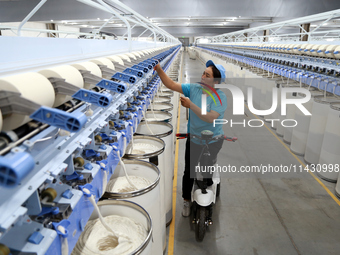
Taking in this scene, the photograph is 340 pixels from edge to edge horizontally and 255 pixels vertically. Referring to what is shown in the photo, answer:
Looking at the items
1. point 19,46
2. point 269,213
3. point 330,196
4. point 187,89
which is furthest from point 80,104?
point 330,196

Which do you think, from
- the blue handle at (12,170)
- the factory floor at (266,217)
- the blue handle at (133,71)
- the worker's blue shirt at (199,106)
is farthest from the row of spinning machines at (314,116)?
the blue handle at (12,170)

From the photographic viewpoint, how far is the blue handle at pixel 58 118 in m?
0.79

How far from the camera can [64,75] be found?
125 cm

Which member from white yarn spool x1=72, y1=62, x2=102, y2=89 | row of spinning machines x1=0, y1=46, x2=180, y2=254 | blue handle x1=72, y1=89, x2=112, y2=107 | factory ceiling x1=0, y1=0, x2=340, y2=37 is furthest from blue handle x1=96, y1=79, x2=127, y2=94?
factory ceiling x1=0, y1=0, x2=340, y2=37

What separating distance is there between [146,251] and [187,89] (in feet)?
6.45

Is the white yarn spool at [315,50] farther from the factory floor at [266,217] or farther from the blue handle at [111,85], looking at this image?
the blue handle at [111,85]

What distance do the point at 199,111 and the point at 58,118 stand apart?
2.00 meters

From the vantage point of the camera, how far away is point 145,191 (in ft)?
6.12

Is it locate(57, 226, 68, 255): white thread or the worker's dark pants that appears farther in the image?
the worker's dark pants

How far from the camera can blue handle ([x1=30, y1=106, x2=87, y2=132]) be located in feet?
2.59

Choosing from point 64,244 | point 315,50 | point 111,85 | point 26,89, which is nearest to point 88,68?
point 111,85

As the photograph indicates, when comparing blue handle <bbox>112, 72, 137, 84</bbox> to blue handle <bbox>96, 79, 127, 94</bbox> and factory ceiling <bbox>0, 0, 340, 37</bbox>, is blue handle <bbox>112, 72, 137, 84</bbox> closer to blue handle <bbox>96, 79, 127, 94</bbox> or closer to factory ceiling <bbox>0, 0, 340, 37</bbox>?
blue handle <bbox>96, 79, 127, 94</bbox>

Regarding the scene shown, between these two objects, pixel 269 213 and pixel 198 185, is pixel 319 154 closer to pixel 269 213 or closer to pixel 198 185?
pixel 269 213

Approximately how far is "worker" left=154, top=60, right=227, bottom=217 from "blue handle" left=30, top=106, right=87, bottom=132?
1879mm
